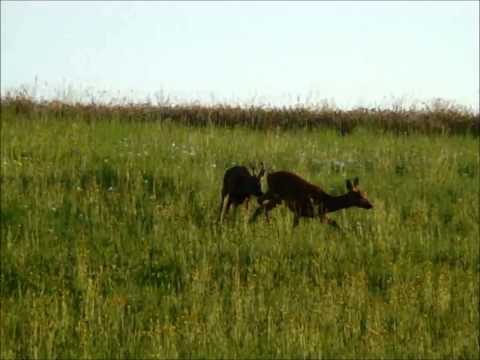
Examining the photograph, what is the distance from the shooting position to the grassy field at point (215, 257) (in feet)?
27.8

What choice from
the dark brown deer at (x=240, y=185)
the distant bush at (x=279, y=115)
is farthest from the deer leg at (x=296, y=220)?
the distant bush at (x=279, y=115)

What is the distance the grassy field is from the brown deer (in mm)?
317

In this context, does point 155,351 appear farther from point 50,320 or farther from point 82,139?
point 82,139

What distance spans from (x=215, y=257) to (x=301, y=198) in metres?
1.45

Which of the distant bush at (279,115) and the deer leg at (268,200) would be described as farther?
the distant bush at (279,115)

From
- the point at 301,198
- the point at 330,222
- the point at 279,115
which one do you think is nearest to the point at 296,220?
the point at 301,198

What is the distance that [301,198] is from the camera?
11695 millimetres

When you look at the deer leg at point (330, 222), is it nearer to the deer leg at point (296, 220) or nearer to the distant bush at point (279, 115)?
the deer leg at point (296, 220)

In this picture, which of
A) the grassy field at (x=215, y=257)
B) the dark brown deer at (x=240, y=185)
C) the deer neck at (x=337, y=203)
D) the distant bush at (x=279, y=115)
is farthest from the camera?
the distant bush at (x=279, y=115)

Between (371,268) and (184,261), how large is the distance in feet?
7.92

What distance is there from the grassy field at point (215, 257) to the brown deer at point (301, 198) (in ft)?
1.04

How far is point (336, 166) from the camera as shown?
1691 cm

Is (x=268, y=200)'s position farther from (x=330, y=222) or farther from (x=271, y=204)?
(x=330, y=222)

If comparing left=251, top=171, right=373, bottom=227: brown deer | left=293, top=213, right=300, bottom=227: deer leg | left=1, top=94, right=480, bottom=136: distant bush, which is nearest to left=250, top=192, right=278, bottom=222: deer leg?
left=251, top=171, right=373, bottom=227: brown deer
